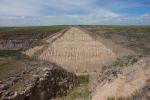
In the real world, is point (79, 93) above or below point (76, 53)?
below

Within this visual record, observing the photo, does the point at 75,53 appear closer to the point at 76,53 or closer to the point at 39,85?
the point at 76,53

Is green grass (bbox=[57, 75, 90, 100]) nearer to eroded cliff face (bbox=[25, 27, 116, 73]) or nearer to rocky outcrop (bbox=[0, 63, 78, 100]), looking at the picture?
rocky outcrop (bbox=[0, 63, 78, 100])

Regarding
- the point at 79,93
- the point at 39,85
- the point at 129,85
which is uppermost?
the point at 129,85

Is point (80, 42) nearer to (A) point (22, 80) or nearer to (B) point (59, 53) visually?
(B) point (59, 53)

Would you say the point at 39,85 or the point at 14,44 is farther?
the point at 14,44

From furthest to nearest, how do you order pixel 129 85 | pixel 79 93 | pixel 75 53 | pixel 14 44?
pixel 14 44, pixel 75 53, pixel 79 93, pixel 129 85

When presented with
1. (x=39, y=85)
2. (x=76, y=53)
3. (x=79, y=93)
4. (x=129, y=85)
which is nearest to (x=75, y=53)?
(x=76, y=53)

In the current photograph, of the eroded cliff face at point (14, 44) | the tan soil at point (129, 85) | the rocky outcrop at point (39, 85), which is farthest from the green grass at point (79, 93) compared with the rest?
the eroded cliff face at point (14, 44)

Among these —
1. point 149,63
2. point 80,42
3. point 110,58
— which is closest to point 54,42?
point 80,42

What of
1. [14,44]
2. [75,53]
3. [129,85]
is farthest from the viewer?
[14,44]
